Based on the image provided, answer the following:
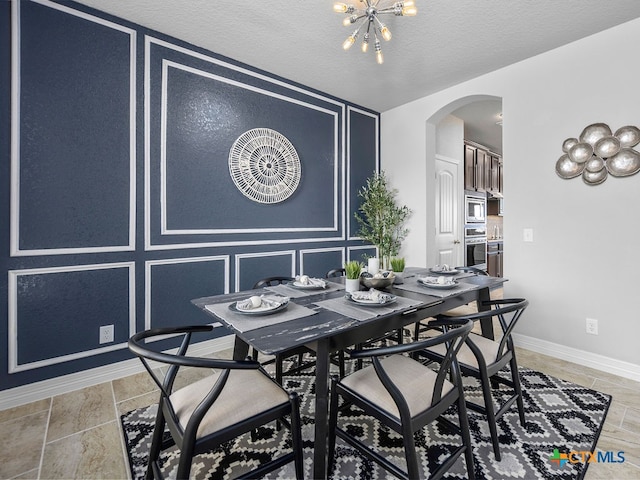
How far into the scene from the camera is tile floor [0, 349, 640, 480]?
1.49m

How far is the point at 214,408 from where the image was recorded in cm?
120

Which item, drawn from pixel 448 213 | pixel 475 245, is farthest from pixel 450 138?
pixel 475 245

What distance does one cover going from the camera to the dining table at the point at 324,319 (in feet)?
4.08

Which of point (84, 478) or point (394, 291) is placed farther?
point (394, 291)

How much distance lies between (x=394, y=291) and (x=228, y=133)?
2.15m

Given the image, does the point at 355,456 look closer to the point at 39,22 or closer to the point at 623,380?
the point at 623,380

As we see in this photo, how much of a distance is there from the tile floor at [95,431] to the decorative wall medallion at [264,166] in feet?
5.87

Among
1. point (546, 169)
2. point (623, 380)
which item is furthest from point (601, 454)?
→ point (546, 169)

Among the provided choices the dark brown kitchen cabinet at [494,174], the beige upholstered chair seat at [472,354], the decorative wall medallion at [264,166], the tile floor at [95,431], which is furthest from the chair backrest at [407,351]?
the dark brown kitchen cabinet at [494,174]

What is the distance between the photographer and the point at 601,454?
5.18 ft

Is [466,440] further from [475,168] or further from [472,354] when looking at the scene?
[475,168]

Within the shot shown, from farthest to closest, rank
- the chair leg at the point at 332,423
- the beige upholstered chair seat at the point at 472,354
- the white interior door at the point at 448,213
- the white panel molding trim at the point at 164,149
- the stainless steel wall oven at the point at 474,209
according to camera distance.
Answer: the stainless steel wall oven at the point at 474,209
the white interior door at the point at 448,213
the white panel molding trim at the point at 164,149
the beige upholstered chair seat at the point at 472,354
the chair leg at the point at 332,423

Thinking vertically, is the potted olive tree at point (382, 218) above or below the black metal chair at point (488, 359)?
above

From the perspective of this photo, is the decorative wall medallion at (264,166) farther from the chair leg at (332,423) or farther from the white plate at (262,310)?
the chair leg at (332,423)
